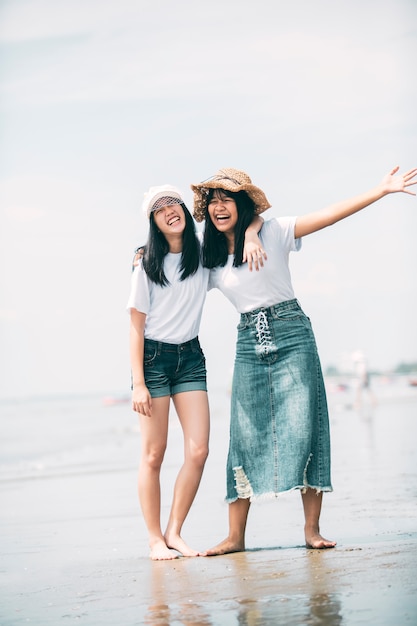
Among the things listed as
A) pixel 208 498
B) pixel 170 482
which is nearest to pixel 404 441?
pixel 170 482

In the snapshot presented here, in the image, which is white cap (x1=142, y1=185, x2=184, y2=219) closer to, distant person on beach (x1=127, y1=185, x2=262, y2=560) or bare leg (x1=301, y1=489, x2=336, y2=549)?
distant person on beach (x1=127, y1=185, x2=262, y2=560)

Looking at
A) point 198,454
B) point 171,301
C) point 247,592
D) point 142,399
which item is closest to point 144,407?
point 142,399

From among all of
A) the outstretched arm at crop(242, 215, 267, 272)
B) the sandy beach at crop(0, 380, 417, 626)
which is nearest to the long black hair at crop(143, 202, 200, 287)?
the outstretched arm at crop(242, 215, 267, 272)

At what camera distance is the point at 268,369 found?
4.87 metres

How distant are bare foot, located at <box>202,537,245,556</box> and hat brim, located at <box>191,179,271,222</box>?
1581 millimetres

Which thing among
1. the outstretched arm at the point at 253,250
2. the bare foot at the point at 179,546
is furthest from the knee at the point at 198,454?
the outstretched arm at the point at 253,250

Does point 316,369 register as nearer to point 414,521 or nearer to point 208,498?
point 414,521

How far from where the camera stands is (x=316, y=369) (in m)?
4.88

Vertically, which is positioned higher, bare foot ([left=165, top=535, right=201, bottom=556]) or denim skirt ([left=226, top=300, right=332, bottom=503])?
denim skirt ([left=226, top=300, right=332, bottom=503])

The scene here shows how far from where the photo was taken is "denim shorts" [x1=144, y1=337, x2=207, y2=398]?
5.01 metres

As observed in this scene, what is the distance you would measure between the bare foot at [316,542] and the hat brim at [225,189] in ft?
5.11

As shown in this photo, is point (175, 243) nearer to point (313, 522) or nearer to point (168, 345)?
point (168, 345)

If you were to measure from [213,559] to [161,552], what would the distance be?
33cm

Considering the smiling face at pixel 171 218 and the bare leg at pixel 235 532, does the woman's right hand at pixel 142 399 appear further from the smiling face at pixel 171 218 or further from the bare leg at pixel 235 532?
the smiling face at pixel 171 218
